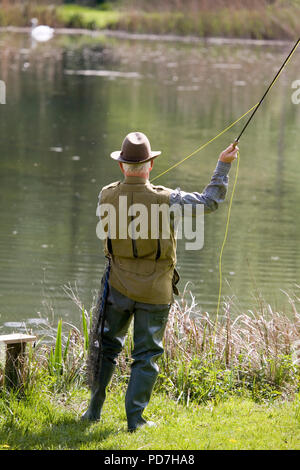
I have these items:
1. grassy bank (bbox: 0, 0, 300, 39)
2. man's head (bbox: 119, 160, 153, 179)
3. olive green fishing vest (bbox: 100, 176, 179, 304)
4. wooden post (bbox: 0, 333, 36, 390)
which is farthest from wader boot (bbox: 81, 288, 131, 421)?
grassy bank (bbox: 0, 0, 300, 39)

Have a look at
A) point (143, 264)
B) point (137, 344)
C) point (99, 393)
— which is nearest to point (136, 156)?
point (143, 264)

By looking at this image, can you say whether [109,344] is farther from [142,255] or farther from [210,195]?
[210,195]

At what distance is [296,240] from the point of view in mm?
9898

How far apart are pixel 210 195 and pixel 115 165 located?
957cm

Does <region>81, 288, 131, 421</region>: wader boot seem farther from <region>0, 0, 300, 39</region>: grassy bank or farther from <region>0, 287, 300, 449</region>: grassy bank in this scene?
<region>0, 0, 300, 39</region>: grassy bank

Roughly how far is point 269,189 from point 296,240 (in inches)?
112

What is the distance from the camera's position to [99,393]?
4008 mm

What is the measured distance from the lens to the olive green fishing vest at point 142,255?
12.7ft

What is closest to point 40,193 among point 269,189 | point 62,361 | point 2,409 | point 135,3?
point 269,189

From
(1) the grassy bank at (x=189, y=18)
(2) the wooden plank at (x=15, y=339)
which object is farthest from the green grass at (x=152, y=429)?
(1) the grassy bank at (x=189, y=18)

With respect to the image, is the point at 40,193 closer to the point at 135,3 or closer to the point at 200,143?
the point at 200,143

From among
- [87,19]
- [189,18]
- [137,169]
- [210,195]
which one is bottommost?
[210,195]

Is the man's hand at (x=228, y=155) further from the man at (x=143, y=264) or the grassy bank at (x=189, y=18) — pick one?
the grassy bank at (x=189, y=18)

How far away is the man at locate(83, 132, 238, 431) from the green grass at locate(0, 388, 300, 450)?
172 mm
